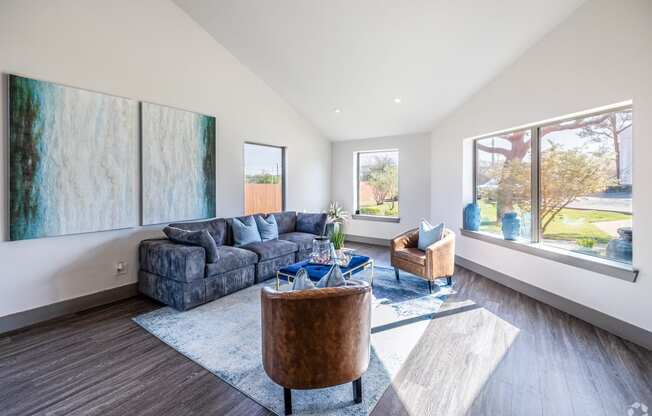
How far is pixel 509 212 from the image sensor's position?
14.5 feet

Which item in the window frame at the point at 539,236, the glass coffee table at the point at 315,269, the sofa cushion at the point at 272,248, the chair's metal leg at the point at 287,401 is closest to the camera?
the chair's metal leg at the point at 287,401

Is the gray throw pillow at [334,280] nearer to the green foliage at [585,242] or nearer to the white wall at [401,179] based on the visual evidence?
the green foliage at [585,242]

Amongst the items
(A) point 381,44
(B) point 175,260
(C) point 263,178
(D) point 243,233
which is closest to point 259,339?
(B) point 175,260

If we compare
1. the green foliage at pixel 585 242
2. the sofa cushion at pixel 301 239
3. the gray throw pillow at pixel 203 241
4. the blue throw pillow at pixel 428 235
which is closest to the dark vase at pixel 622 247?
the green foliage at pixel 585 242

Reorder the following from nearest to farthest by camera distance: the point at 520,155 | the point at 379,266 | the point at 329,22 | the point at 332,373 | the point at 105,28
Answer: the point at 332,373
the point at 105,28
the point at 329,22
the point at 520,155
the point at 379,266

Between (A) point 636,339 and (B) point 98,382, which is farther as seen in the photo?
(A) point 636,339

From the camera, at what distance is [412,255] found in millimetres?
4078

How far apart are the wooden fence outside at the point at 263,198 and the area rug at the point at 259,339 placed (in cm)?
186

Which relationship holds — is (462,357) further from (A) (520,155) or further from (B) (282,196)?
(B) (282,196)

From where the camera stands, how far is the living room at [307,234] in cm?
204

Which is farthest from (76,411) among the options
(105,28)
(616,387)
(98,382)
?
(105,28)

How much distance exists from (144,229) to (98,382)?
2141mm

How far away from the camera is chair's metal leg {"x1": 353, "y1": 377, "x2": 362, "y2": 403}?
1.95 m

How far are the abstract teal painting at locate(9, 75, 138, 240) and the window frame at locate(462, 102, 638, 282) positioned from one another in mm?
4933
